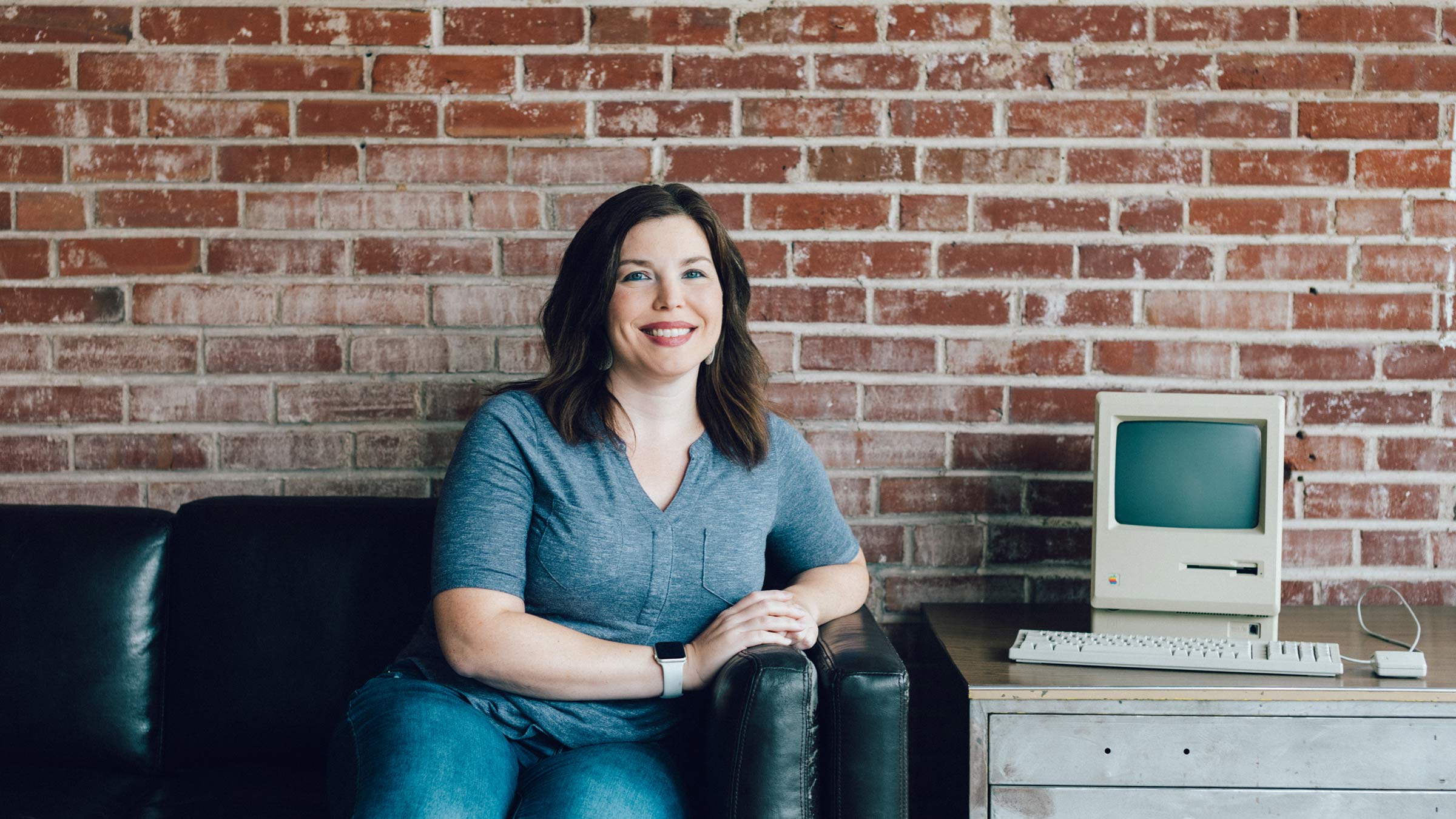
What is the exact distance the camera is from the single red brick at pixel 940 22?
194 cm

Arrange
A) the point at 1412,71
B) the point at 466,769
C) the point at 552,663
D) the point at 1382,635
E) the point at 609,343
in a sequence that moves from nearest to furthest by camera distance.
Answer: the point at 466,769 → the point at 552,663 → the point at 609,343 → the point at 1382,635 → the point at 1412,71

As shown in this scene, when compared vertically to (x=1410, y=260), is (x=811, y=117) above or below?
above

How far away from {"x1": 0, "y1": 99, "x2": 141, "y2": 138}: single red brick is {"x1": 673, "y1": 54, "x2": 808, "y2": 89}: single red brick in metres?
1.10

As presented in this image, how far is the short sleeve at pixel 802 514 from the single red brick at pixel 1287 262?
0.95m

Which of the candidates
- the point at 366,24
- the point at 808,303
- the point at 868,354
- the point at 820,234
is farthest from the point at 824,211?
the point at 366,24

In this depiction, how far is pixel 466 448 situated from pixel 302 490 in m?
0.72

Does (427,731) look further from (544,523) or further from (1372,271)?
(1372,271)

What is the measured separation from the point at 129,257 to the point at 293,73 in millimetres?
493

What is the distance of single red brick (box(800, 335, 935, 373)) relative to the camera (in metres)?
1.98

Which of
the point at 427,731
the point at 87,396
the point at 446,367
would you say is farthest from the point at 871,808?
the point at 87,396

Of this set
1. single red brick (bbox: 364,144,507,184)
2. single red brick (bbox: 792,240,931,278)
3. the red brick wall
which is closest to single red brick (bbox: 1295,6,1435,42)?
the red brick wall

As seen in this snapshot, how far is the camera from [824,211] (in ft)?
Result: 6.44

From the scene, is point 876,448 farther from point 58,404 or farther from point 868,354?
point 58,404

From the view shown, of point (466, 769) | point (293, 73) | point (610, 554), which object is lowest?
point (466, 769)
